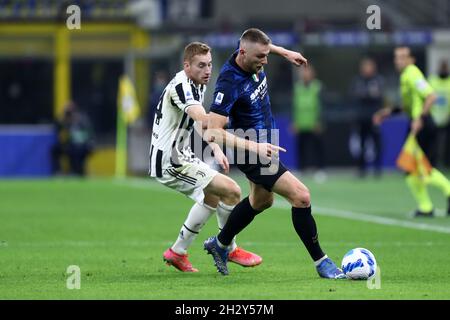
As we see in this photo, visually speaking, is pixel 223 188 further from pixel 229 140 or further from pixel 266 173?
pixel 229 140

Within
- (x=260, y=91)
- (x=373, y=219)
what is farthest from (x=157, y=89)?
(x=260, y=91)

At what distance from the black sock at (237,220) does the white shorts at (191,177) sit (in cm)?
33

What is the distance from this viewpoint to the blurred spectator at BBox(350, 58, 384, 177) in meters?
25.8

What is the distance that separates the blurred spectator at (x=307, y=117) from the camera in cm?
2628

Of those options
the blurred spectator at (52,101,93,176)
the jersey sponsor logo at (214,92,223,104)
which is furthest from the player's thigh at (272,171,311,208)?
the blurred spectator at (52,101,93,176)

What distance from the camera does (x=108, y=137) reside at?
30.0 metres

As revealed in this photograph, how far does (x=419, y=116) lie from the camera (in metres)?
16.1

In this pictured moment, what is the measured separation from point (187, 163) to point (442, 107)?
1742cm

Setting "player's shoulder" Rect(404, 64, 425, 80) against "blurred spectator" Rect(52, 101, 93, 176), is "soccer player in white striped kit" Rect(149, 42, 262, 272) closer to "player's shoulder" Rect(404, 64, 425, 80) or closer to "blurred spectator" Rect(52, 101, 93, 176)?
"player's shoulder" Rect(404, 64, 425, 80)

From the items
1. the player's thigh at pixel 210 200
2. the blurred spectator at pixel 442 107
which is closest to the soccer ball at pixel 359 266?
the player's thigh at pixel 210 200

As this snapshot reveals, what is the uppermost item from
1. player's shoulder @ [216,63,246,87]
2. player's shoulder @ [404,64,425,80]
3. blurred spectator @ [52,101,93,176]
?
player's shoulder @ [216,63,246,87]

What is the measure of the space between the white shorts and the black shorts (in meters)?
0.60

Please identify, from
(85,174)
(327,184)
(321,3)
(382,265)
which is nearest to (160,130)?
(382,265)

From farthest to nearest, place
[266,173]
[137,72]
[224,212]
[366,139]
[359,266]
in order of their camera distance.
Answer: [137,72] → [366,139] → [224,212] → [266,173] → [359,266]
